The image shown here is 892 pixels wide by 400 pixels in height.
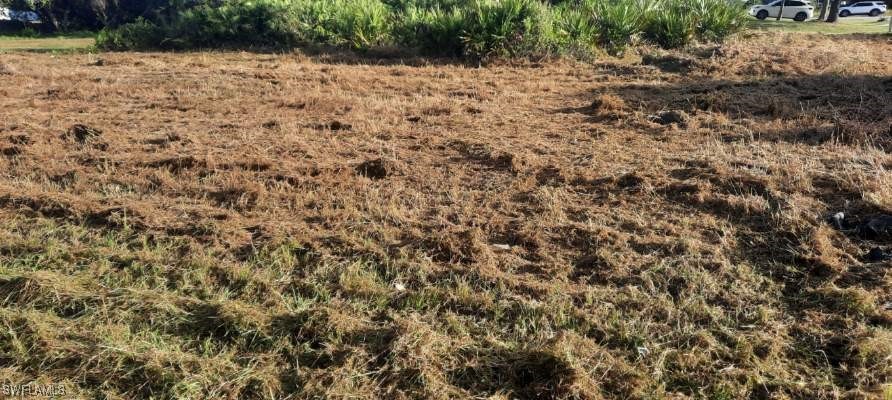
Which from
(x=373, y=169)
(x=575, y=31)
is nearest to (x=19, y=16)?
(x=575, y=31)

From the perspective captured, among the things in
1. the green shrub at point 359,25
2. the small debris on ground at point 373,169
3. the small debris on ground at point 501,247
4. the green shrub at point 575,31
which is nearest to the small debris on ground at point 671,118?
the small debris on ground at point 373,169

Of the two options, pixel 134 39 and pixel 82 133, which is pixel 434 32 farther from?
pixel 134 39

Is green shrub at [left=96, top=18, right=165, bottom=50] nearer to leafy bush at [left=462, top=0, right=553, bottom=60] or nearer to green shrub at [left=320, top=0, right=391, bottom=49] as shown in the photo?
green shrub at [left=320, top=0, right=391, bottom=49]

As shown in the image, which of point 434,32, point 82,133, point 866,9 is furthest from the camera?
point 866,9

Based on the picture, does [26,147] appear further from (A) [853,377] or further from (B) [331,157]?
(A) [853,377]

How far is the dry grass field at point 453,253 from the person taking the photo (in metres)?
2.74

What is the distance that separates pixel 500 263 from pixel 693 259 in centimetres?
113

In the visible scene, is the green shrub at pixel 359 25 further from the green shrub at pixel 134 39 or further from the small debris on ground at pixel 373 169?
the small debris on ground at pixel 373 169

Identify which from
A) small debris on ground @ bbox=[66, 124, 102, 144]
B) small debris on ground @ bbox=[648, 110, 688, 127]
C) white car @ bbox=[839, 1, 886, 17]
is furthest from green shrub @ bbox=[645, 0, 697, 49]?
white car @ bbox=[839, 1, 886, 17]

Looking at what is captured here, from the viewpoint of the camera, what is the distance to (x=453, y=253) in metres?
3.70

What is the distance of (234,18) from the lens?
15.1 meters

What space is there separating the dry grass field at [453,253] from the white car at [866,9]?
1204 inches

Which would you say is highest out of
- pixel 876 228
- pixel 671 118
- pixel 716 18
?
pixel 716 18

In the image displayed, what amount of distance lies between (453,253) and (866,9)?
3682 centimetres
